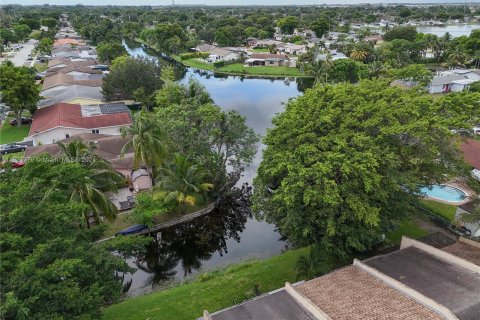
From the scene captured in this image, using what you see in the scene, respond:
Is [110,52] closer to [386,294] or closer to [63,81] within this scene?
[63,81]

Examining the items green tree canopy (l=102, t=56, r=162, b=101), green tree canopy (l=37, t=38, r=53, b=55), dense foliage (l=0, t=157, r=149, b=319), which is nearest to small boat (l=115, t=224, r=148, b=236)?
dense foliage (l=0, t=157, r=149, b=319)

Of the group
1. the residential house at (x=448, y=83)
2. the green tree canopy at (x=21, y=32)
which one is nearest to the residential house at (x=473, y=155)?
the residential house at (x=448, y=83)

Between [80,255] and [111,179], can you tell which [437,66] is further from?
[80,255]

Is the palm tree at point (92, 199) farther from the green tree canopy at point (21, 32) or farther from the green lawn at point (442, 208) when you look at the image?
the green tree canopy at point (21, 32)

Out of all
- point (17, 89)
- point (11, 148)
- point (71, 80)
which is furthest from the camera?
point (71, 80)

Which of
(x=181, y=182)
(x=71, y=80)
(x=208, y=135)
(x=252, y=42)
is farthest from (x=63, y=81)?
(x=252, y=42)

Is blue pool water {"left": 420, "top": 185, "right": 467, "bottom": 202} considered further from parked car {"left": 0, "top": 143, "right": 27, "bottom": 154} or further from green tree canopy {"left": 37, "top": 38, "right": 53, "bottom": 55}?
green tree canopy {"left": 37, "top": 38, "right": 53, "bottom": 55}
